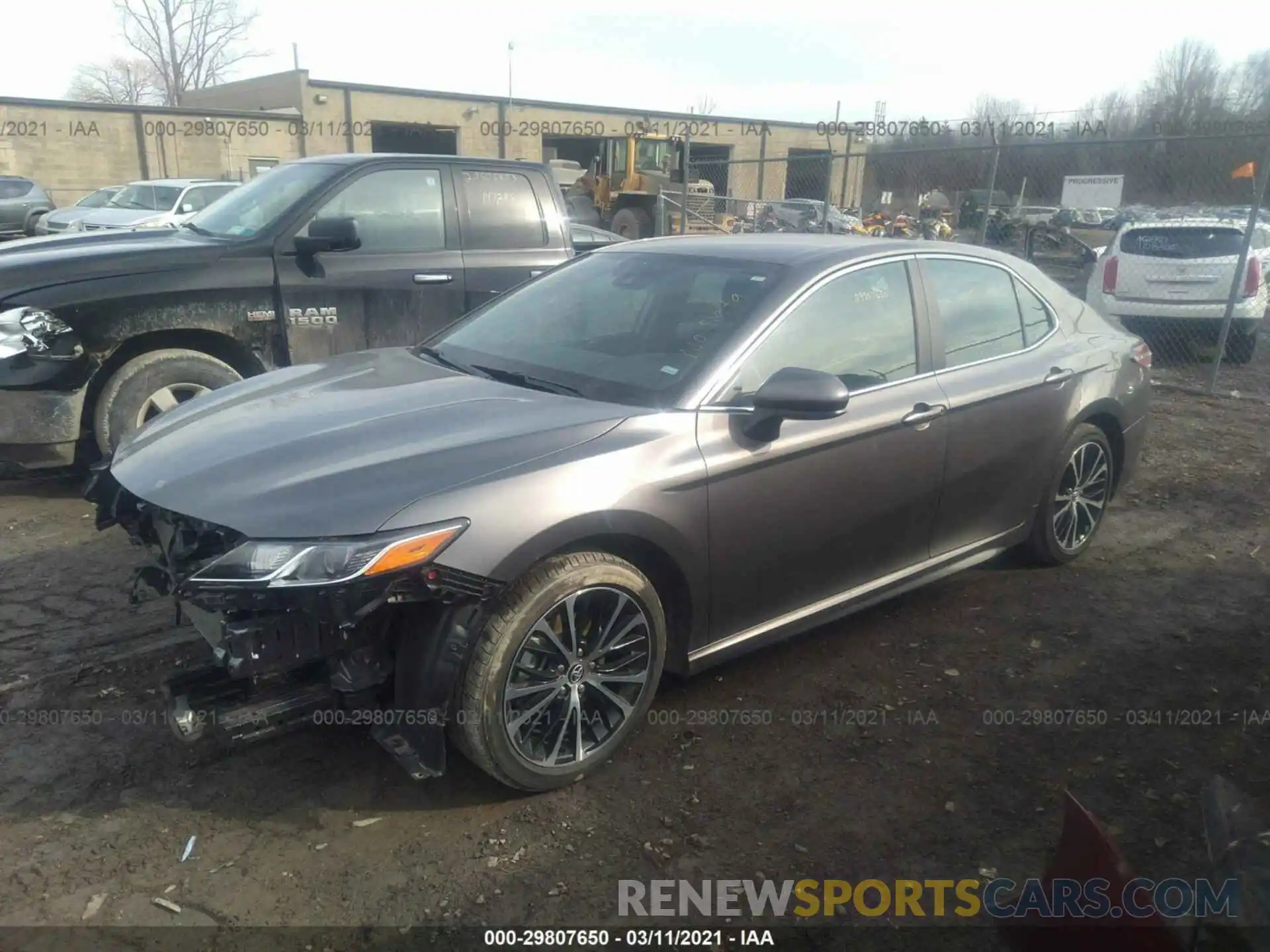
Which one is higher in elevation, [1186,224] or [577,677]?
[1186,224]

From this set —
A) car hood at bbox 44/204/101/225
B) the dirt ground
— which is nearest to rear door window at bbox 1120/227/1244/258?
the dirt ground

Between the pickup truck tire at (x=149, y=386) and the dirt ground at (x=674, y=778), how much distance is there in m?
0.85

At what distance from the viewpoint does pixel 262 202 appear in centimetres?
589

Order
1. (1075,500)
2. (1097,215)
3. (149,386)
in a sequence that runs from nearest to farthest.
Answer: (1075,500) → (149,386) → (1097,215)

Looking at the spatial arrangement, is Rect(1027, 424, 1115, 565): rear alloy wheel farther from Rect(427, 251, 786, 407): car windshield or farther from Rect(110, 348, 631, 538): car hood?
Rect(110, 348, 631, 538): car hood

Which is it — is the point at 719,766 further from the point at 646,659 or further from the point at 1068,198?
the point at 1068,198

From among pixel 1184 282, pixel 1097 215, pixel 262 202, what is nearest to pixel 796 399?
pixel 262 202

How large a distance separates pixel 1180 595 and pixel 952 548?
1389 millimetres

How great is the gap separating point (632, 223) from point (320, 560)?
22347 millimetres

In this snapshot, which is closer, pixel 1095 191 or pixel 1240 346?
pixel 1240 346

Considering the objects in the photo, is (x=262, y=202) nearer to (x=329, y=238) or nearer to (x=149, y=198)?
(x=329, y=238)

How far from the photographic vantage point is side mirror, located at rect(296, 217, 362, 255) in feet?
17.6

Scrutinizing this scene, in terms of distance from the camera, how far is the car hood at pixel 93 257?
16.2 ft
